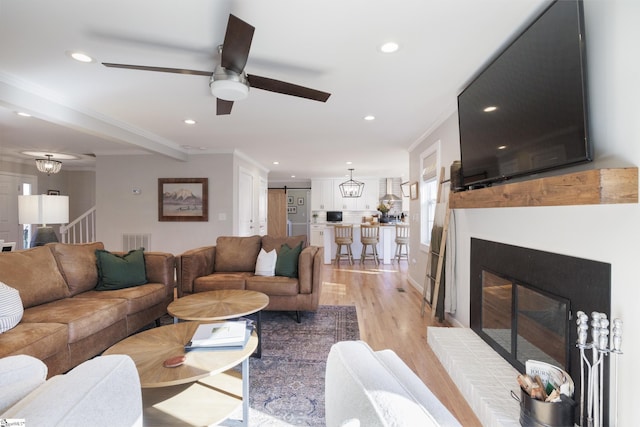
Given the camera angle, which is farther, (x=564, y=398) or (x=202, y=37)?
(x=202, y=37)

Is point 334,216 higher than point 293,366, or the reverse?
point 334,216

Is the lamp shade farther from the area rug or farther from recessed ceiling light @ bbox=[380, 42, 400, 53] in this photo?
recessed ceiling light @ bbox=[380, 42, 400, 53]

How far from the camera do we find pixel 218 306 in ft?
7.78

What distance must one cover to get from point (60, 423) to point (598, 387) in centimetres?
194

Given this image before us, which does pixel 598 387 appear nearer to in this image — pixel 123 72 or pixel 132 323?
pixel 132 323

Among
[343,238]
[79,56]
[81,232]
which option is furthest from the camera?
[343,238]

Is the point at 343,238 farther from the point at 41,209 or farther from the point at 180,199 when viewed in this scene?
the point at 41,209

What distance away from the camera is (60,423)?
1.93ft

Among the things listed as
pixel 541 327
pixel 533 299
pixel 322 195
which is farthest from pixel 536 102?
pixel 322 195

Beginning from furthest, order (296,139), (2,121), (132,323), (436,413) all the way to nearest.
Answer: (296,139), (2,121), (132,323), (436,413)

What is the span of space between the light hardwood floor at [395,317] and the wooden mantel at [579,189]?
4.31 feet

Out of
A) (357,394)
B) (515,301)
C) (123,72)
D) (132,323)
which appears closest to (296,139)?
(123,72)

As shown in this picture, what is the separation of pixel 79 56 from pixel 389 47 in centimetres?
223

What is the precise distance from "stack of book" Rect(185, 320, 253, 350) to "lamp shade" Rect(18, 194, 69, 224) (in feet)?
9.46
